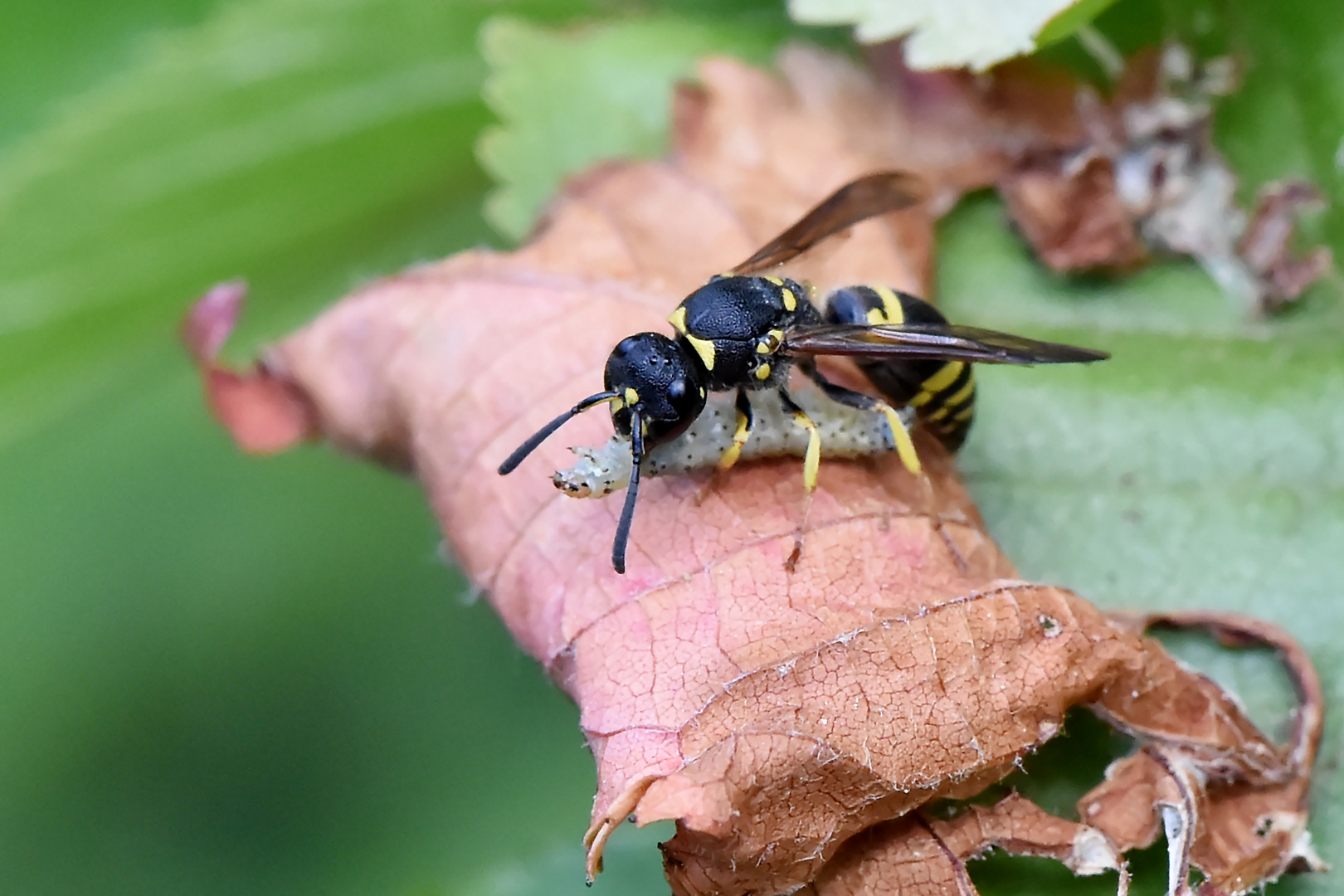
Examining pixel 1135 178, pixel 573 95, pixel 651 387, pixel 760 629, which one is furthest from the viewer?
pixel 573 95

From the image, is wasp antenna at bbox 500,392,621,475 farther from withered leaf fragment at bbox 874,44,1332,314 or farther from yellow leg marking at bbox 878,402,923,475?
withered leaf fragment at bbox 874,44,1332,314

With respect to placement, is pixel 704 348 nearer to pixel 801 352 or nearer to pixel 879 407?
pixel 801 352

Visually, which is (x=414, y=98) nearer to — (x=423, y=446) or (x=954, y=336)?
(x=423, y=446)

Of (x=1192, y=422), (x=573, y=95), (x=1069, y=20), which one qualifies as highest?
(x=573, y=95)

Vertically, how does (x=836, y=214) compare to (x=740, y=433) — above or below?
above

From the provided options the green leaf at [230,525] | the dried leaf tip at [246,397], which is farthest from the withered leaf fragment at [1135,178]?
the dried leaf tip at [246,397]

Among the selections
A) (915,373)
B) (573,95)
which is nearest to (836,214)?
(915,373)

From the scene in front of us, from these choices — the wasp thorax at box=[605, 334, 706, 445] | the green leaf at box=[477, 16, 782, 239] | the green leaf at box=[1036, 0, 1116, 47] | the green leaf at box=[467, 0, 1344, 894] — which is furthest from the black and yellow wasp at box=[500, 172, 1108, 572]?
the green leaf at box=[477, 16, 782, 239]
